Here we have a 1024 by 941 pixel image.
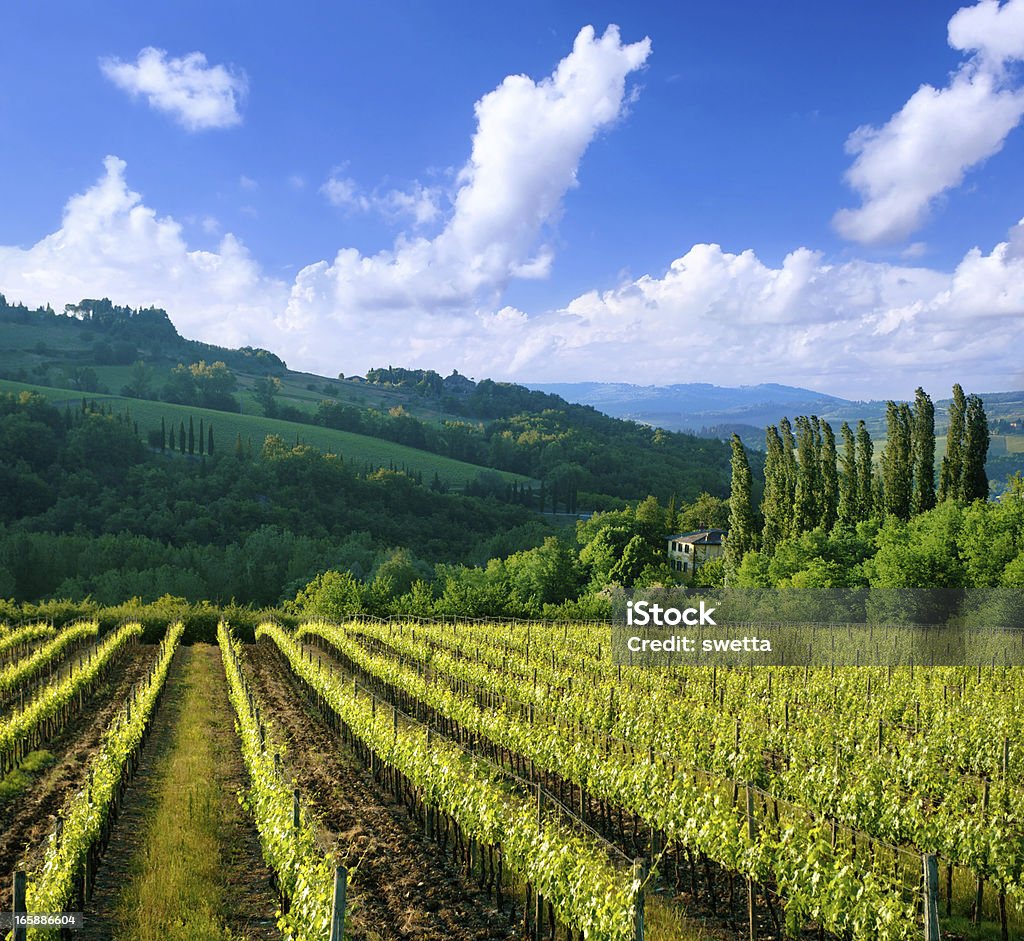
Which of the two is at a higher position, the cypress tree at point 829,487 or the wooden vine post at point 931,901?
the cypress tree at point 829,487

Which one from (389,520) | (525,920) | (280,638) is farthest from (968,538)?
(389,520)

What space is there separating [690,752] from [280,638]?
25747mm

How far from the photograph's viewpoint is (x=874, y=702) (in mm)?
17922

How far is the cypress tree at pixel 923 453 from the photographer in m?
41.9

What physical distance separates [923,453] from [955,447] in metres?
2.24

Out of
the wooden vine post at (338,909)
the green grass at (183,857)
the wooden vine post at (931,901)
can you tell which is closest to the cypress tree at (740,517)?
the green grass at (183,857)

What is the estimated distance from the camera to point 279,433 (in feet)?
394

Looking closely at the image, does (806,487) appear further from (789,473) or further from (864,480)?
(864,480)

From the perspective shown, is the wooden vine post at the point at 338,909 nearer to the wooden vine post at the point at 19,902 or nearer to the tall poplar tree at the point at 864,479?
the wooden vine post at the point at 19,902

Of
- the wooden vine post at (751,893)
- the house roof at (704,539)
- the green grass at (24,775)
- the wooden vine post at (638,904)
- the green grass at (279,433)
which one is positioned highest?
the green grass at (279,433)

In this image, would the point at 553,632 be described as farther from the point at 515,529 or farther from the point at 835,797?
the point at 515,529


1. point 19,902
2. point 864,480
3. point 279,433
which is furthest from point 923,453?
point 279,433

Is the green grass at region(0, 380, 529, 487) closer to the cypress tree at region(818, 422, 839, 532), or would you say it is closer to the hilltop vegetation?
the hilltop vegetation

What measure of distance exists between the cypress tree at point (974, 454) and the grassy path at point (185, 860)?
37699 mm
